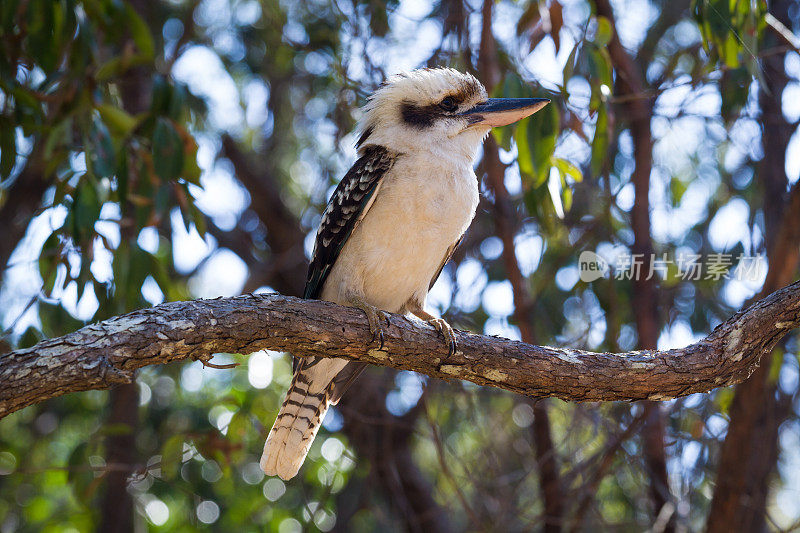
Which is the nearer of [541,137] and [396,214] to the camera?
[396,214]

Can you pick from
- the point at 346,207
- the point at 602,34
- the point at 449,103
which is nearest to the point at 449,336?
the point at 346,207

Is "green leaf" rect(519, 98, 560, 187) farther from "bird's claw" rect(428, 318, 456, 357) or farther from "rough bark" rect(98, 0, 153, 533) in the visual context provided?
"rough bark" rect(98, 0, 153, 533)

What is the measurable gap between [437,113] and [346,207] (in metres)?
0.55

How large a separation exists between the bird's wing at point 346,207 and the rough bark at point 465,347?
20.2 inches

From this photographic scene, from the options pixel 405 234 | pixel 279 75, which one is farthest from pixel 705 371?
pixel 279 75

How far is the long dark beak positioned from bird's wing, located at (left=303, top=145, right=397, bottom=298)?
381 millimetres

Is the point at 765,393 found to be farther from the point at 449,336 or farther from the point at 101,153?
the point at 101,153

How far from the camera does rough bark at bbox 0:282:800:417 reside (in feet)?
6.30

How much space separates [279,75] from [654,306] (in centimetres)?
290

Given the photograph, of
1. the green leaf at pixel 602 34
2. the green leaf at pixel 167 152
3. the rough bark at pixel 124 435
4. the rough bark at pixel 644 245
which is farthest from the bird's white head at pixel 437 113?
the rough bark at pixel 124 435

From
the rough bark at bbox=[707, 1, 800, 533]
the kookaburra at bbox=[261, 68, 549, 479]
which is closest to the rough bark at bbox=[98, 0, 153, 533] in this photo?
the kookaburra at bbox=[261, 68, 549, 479]

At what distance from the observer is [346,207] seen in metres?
2.79

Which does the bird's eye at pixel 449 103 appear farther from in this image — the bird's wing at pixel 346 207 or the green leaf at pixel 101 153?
the green leaf at pixel 101 153

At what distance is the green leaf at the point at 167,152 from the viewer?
9.86 ft
